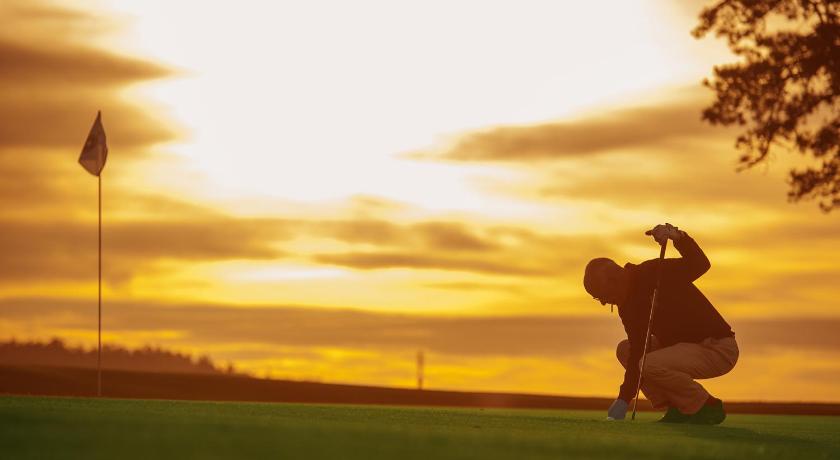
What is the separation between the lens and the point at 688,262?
13.6 meters

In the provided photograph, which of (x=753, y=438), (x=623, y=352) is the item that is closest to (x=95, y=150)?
(x=623, y=352)

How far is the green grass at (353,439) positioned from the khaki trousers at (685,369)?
96 cm

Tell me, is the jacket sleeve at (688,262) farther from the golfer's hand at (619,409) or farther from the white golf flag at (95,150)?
the white golf flag at (95,150)

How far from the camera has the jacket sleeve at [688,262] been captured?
44.2 feet

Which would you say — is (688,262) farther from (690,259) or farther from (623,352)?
(623,352)

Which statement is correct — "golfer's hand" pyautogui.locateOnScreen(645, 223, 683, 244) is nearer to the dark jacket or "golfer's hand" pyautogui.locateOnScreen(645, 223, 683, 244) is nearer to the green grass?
the dark jacket

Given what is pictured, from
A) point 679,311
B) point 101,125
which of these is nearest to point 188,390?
point 101,125

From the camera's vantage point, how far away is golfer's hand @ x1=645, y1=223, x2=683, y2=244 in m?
13.4

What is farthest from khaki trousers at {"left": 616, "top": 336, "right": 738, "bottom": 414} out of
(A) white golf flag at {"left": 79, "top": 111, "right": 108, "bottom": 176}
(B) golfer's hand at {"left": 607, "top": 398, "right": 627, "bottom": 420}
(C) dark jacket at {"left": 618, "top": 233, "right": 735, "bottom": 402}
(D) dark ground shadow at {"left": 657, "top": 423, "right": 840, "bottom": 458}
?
(A) white golf flag at {"left": 79, "top": 111, "right": 108, "bottom": 176}

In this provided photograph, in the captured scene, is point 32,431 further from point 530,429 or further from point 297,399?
point 297,399

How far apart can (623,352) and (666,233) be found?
188cm

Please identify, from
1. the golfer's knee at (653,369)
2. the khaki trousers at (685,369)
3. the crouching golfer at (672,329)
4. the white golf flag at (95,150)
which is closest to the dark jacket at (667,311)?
the crouching golfer at (672,329)

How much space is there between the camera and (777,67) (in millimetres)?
20172

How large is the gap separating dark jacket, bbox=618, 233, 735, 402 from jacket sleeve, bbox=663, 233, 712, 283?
11 mm
